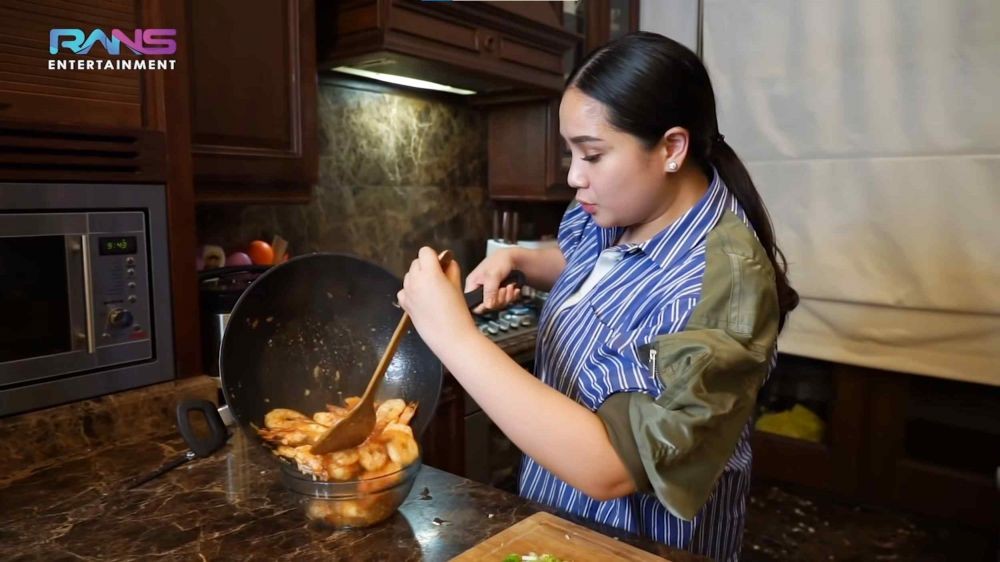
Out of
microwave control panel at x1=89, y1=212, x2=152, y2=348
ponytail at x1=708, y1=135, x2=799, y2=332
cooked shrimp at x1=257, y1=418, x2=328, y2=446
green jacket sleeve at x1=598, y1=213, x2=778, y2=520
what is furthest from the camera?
microwave control panel at x1=89, y1=212, x2=152, y2=348

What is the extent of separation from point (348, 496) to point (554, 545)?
9.7 inches

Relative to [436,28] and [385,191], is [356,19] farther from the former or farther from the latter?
[385,191]

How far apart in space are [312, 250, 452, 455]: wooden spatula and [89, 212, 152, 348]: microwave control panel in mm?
579

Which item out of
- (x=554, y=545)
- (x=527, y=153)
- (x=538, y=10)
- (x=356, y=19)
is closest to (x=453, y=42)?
(x=356, y=19)

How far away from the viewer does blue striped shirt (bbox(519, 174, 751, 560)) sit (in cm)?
77

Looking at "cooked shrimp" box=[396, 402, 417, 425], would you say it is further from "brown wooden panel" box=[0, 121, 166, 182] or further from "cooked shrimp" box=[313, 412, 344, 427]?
"brown wooden panel" box=[0, 121, 166, 182]

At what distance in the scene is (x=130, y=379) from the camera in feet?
3.75

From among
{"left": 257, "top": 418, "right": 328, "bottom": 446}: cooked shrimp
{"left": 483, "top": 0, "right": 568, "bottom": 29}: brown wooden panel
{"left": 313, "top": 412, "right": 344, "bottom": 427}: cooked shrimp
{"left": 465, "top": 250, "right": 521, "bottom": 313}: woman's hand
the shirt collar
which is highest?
{"left": 483, "top": 0, "right": 568, "bottom": 29}: brown wooden panel

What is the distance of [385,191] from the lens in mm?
2088

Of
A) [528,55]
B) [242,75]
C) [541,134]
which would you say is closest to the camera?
[242,75]

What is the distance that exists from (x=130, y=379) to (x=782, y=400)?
2.10m

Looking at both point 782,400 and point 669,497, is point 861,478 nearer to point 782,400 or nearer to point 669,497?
point 782,400

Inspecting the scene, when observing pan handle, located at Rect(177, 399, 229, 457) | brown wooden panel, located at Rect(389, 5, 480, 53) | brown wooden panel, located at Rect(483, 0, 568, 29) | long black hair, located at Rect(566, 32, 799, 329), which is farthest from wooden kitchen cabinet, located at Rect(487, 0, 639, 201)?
pan handle, located at Rect(177, 399, 229, 457)

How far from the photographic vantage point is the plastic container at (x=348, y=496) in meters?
0.76
